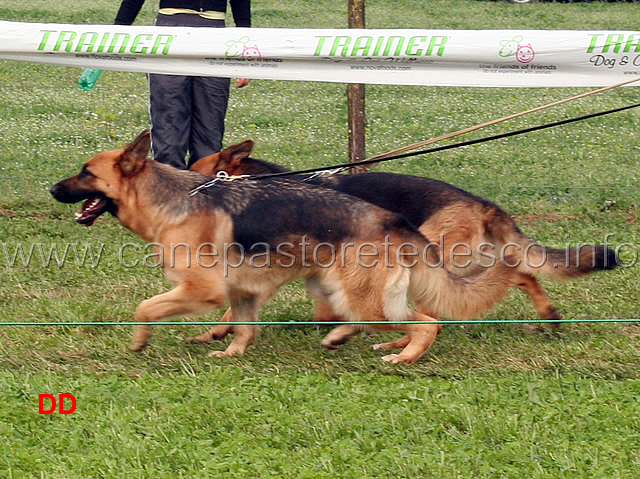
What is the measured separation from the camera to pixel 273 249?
504 centimetres

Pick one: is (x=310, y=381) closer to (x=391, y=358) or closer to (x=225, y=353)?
(x=391, y=358)

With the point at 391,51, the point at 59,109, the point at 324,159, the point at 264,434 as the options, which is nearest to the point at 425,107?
the point at 324,159

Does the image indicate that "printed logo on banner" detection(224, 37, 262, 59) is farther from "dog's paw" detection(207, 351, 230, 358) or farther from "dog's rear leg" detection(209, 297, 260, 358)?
"dog's paw" detection(207, 351, 230, 358)

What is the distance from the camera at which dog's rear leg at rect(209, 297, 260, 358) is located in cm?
515

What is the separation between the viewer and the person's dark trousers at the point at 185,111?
7.31m

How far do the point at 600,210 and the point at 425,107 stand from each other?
5571mm

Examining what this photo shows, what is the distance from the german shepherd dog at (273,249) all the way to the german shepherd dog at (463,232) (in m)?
0.35

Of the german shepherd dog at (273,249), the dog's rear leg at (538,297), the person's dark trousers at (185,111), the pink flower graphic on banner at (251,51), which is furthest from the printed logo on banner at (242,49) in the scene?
the dog's rear leg at (538,297)

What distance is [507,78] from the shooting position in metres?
6.37

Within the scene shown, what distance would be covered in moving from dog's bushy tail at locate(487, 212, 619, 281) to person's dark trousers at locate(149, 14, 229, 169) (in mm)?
2876

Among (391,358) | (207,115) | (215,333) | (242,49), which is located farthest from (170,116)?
(391,358)

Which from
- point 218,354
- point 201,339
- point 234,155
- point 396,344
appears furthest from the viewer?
→ point 234,155

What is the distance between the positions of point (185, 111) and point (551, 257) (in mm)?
3383

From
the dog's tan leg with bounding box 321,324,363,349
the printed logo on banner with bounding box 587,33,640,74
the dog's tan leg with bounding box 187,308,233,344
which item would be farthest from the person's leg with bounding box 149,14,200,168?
the printed logo on banner with bounding box 587,33,640,74
